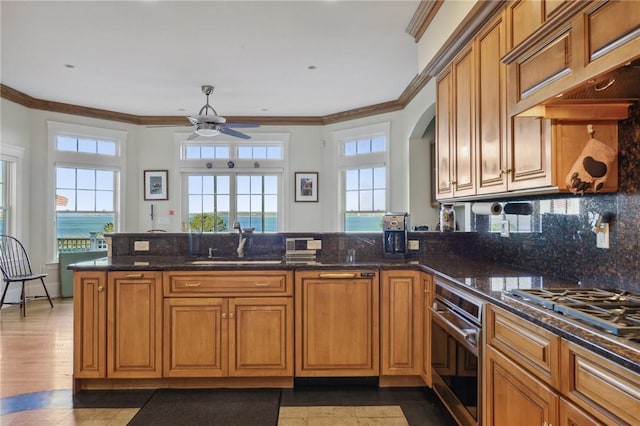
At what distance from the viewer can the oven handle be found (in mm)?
1851

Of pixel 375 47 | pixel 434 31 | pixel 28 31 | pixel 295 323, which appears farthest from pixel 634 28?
pixel 28 31

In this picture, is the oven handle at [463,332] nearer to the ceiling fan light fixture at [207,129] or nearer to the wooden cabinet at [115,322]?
the wooden cabinet at [115,322]

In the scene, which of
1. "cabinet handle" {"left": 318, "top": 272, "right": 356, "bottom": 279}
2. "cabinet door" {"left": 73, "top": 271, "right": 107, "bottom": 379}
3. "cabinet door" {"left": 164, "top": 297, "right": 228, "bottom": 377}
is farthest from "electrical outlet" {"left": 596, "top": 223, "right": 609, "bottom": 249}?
"cabinet door" {"left": 73, "top": 271, "right": 107, "bottom": 379}

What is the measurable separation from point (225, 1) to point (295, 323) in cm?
260

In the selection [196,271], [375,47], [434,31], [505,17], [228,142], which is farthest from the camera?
[228,142]

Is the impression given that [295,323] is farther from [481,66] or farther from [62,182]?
[62,182]

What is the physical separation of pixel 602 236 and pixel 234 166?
5.95 m

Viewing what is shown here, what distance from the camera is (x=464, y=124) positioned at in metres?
2.49

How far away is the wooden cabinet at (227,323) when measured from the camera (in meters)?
2.66

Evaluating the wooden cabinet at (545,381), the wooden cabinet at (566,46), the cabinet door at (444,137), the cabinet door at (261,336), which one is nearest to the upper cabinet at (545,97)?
the wooden cabinet at (566,46)

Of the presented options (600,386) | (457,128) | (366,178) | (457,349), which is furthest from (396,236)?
(366,178)

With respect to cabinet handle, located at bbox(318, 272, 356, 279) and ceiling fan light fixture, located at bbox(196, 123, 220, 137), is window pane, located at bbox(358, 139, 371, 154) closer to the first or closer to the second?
ceiling fan light fixture, located at bbox(196, 123, 220, 137)

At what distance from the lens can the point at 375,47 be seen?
3.99 m

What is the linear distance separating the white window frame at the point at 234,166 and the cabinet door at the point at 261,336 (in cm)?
420
